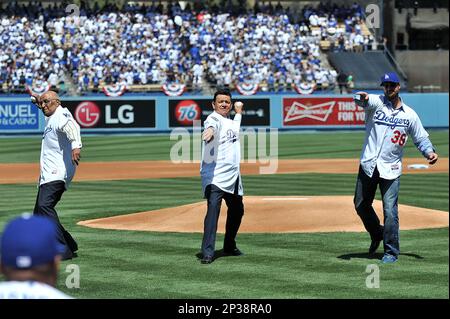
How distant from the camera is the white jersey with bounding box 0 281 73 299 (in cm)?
365

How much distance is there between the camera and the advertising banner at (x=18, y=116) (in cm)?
3991

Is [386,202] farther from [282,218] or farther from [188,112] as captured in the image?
[188,112]

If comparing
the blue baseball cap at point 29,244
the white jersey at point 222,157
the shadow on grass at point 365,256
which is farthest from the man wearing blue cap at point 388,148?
the blue baseball cap at point 29,244

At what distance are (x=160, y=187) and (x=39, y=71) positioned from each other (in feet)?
65.7

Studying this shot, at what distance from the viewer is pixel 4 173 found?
2691 cm

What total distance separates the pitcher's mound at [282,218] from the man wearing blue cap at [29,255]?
10.6 meters

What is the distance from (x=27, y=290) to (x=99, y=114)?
37773 millimetres

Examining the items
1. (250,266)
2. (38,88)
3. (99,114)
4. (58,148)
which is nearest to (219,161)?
(250,266)

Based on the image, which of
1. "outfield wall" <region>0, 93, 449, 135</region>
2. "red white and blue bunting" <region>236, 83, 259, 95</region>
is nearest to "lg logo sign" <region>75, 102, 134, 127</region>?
"outfield wall" <region>0, 93, 449, 135</region>

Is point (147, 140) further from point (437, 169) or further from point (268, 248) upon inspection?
point (268, 248)

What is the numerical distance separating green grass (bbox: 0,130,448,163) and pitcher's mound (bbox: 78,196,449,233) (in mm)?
16255

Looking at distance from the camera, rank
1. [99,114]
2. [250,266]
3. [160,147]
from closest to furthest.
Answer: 1. [250,266]
2. [160,147]
3. [99,114]

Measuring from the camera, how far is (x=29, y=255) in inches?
138

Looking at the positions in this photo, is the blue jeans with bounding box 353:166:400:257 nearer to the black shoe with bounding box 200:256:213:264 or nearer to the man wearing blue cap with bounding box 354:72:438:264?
the man wearing blue cap with bounding box 354:72:438:264
